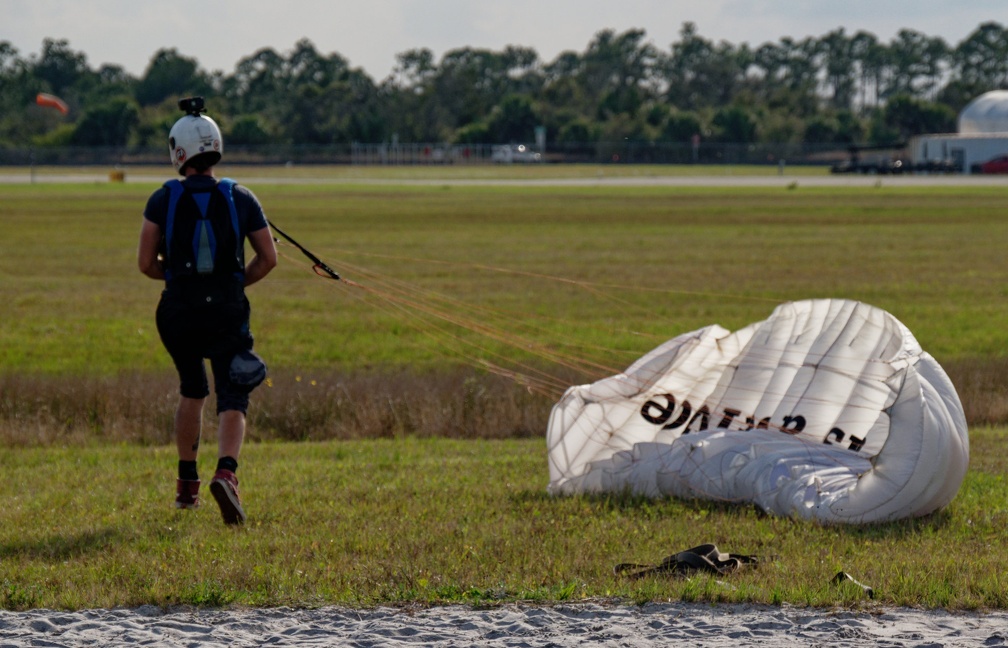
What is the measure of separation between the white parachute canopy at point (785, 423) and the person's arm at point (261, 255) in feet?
5.87

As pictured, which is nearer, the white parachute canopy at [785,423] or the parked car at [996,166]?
the white parachute canopy at [785,423]

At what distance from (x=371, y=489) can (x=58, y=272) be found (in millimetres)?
19871

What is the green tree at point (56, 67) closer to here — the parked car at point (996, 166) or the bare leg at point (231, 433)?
the parked car at point (996, 166)

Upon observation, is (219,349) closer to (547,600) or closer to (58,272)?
(547,600)

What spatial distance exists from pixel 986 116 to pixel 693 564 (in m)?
101

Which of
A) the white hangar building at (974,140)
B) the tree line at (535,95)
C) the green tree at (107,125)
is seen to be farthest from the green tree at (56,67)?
the white hangar building at (974,140)

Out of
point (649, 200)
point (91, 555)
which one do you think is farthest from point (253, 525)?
point (649, 200)

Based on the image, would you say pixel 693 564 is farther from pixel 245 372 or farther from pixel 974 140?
pixel 974 140

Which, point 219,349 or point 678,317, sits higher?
point 219,349

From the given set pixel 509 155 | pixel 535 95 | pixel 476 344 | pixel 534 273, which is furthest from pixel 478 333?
pixel 535 95

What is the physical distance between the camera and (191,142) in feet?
20.6

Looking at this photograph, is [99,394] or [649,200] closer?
[99,394]

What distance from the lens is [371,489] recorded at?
7.04m

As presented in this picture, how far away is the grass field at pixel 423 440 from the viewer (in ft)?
16.7
